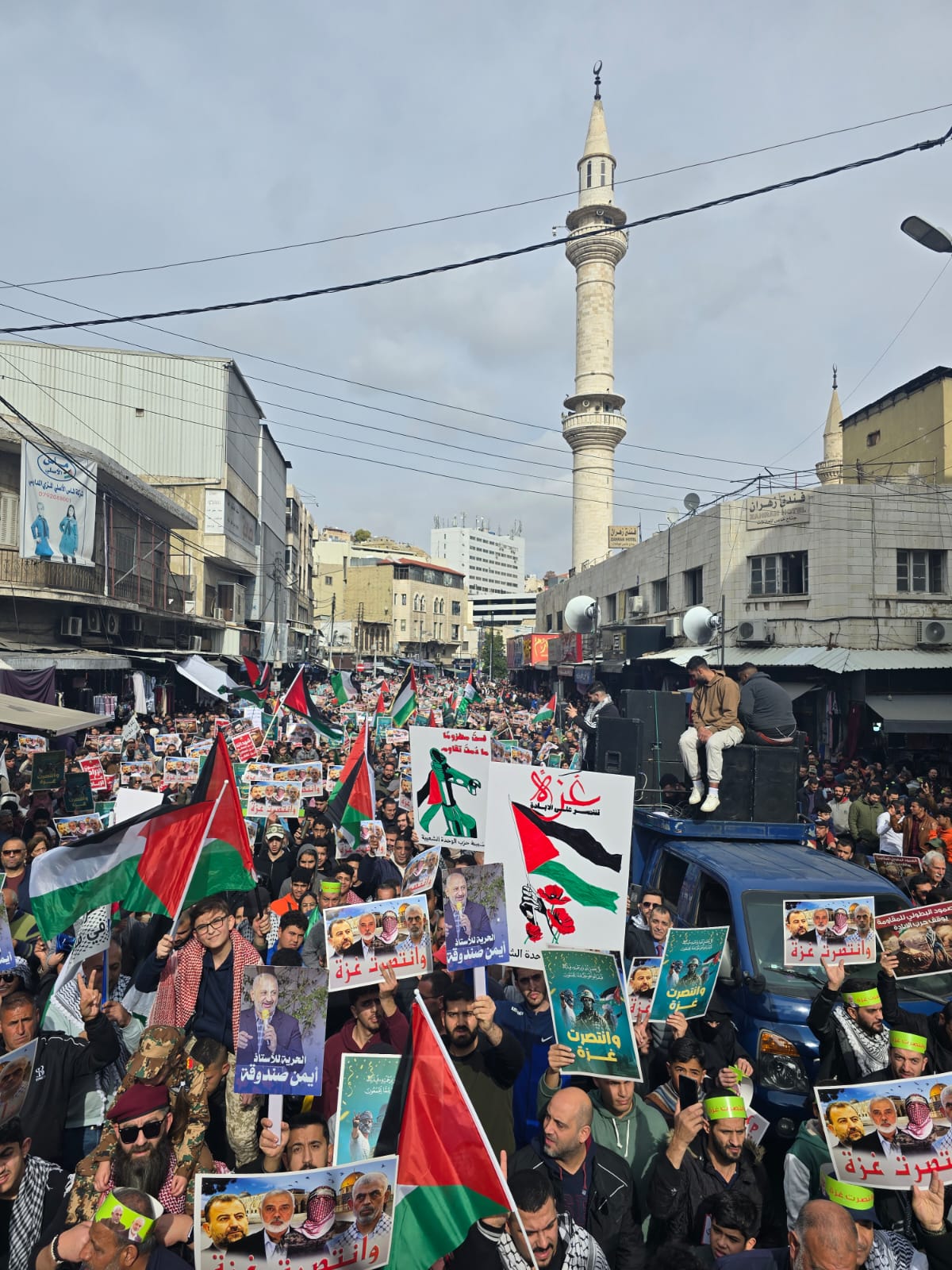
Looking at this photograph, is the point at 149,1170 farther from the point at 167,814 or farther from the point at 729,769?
the point at 729,769

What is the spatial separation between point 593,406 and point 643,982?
5127 cm

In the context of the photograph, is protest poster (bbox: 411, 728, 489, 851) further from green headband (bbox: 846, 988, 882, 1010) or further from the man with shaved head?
the man with shaved head

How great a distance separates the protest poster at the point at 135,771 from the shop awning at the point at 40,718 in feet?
2.58

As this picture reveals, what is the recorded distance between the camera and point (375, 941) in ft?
16.2

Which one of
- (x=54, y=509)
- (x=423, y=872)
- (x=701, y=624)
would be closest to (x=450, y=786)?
(x=423, y=872)

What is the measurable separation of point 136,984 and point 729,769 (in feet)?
17.6

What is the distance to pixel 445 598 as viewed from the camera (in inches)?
4473

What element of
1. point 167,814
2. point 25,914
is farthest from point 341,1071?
point 25,914

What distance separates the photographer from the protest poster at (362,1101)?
377 centimetres

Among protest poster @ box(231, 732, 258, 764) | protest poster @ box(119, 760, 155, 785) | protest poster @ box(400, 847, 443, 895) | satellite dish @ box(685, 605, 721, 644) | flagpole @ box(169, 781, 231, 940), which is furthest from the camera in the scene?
satellite dish @ box(685, 605, 721, 644)

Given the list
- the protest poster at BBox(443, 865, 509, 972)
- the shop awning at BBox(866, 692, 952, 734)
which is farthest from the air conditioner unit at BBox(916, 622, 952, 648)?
the protest poster at BBox(443, 865, 509, 972)

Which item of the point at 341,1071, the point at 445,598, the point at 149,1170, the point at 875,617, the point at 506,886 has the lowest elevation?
the point at 149,1170

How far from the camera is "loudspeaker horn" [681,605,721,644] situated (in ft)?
79.0

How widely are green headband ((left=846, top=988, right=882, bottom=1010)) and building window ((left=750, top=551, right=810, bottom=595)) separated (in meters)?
20.4
